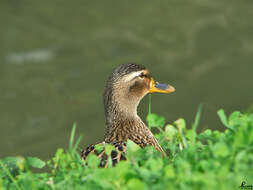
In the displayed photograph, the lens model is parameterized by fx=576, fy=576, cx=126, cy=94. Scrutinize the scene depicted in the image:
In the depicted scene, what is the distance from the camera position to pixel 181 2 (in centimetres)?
1541

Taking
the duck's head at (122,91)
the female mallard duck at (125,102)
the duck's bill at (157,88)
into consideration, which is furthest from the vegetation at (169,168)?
the duck's bill at (157,88)

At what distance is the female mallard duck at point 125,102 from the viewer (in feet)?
19.3

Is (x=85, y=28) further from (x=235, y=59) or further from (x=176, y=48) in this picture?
(x=235, y=59)

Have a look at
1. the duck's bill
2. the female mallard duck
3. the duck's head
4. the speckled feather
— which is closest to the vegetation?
the speckled feather

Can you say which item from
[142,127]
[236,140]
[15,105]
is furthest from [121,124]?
[15,105]

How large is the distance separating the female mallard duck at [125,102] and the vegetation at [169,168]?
50.2 inches

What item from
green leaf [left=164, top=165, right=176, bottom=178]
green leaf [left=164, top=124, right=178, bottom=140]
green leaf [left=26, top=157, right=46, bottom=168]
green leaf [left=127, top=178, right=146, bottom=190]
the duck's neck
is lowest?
green leaf [left=127, top=178, right=146, bottom=190]

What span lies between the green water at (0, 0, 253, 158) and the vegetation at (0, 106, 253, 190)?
7240 millimetres

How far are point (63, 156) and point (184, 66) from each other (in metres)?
9.74

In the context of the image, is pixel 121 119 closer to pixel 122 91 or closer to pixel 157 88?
pixel 122 91

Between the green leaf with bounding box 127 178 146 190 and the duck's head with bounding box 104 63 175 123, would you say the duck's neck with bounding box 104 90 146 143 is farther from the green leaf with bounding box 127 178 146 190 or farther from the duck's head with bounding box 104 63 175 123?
the green leaf with bounding box 127 178 146 190

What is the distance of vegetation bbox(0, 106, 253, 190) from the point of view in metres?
3.67

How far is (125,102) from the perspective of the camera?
639 centimetres

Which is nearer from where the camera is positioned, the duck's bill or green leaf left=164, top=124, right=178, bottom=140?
green leaf left=164, top=124, right=178, bottom=140
